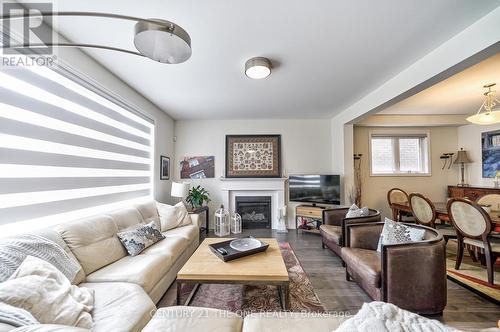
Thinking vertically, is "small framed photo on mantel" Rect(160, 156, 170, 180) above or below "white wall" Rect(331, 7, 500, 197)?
below

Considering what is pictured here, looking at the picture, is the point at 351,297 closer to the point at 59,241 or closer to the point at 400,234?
the point at 400,234

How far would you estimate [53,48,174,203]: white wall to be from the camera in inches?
83.3

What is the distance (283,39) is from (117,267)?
2.61m

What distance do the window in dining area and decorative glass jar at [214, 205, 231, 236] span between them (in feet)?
11.7

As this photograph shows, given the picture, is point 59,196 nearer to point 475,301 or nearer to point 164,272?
point 164,272

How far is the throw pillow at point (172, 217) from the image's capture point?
10.1 ft

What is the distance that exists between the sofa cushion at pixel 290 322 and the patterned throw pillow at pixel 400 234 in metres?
1.39

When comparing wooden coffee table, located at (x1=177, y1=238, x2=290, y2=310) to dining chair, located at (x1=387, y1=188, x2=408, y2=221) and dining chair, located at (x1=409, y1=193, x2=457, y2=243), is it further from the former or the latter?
dining chair, located at (x1=387, y1=188, x2=408, y2=221)

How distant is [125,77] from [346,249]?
3.52 m

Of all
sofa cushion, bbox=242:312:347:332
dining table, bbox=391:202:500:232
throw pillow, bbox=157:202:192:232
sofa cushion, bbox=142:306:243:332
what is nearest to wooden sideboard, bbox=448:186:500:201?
dining table, bbox=391:202:500:232

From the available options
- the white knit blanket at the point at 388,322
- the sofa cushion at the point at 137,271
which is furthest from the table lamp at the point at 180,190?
the white knit blanket at the point at 388,322

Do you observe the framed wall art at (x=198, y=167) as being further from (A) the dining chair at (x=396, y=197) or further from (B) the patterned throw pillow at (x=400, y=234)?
(A) the dining chair at (x=396, y=197)

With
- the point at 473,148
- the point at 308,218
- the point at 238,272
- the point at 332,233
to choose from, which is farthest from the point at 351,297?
the point at 473,148

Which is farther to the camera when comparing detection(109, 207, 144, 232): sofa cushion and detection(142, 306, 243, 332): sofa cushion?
detection(109, 207, 144, 232): sofa cushion
